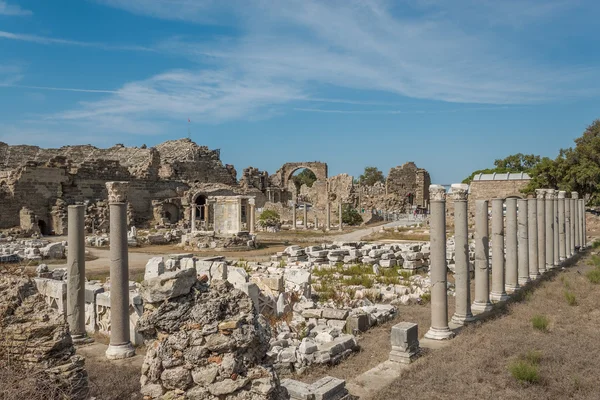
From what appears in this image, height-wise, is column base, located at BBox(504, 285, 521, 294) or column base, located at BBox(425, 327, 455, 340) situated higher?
column base, located at BBox(425, 327, 455, 340)

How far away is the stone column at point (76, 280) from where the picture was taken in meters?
7.33

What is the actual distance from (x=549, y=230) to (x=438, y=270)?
8341 millimetres

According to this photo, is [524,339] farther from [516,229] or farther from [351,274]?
[351,274]

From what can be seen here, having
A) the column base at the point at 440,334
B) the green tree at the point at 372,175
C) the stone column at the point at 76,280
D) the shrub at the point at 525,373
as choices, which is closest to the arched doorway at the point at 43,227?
the stone column at the point at 76,280

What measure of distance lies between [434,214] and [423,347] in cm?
210

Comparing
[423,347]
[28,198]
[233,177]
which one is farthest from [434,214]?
[233,177]

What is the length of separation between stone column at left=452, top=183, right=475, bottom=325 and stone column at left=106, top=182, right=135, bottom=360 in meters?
5.25

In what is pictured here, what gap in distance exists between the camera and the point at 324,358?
6449 mm

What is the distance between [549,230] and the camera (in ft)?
46.7

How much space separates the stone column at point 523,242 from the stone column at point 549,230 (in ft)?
8.16

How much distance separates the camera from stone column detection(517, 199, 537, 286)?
11.9 metres

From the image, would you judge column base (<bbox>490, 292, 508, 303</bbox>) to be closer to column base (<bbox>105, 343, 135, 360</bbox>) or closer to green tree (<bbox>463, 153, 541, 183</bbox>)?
column base (<bbox>105, 343, 135, 360</bbox>)

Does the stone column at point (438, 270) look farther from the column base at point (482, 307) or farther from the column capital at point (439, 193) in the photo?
the column base at point (482, 307)

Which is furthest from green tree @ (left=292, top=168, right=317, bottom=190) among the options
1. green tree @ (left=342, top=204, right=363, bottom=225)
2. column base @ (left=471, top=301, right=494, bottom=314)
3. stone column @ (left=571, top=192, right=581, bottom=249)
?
column base @ (left=471, top=301, right=494, bottom=314)
